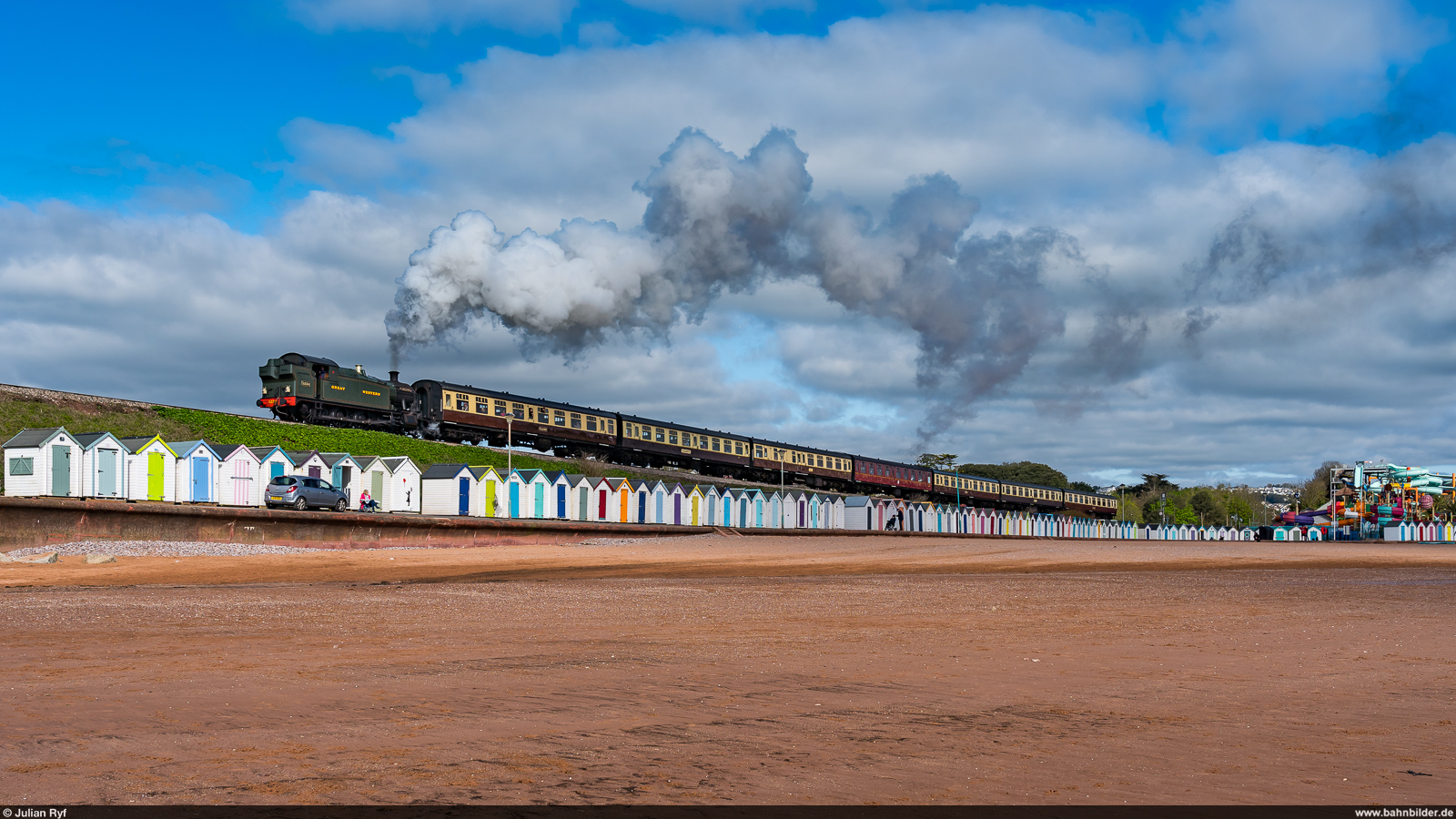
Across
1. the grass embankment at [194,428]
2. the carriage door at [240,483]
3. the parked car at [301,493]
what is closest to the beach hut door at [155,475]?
the carriage door at [240,483]

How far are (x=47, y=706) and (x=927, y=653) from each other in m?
8.65

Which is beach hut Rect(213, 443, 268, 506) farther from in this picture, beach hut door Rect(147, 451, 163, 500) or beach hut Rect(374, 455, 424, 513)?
beach hut Rect(374, 455, 424, 513)

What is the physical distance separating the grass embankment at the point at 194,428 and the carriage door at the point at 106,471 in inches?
658

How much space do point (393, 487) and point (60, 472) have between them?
1444cm

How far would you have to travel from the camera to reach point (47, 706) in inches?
318

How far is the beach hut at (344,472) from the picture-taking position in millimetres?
45562

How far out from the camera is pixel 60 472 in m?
36.7

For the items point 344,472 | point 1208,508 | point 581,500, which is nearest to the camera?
point 344,472

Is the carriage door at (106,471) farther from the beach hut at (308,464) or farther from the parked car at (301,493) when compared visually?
the beach hut at (308,464)

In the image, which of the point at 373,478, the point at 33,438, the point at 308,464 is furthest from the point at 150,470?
the point at 373,478

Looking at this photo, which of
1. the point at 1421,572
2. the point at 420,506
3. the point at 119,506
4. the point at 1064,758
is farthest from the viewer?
the point at 420,506

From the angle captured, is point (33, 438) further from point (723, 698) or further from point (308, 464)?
point (723, 698)

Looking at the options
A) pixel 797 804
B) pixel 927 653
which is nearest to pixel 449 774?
pixel 797 804

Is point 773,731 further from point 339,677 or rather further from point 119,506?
point 119,506
